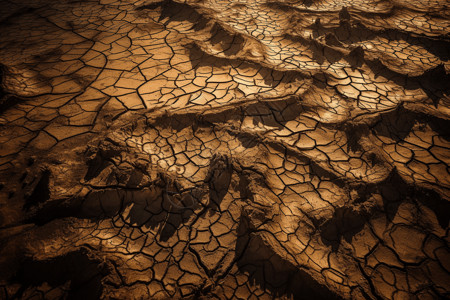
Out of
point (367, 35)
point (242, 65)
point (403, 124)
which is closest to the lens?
point (403, 124)

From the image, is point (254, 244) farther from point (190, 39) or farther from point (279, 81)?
point (190, 39)

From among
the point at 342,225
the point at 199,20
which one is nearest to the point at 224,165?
the point at 342,225

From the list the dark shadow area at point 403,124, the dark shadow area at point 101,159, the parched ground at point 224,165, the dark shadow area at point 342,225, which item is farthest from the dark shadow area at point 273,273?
the dark shadow area at point 403,124

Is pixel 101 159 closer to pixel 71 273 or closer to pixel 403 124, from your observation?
pixel 71 273

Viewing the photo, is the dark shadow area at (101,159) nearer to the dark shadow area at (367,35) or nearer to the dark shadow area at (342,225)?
the dark shadow area at (342,225)

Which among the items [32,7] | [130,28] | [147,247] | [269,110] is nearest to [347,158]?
[269,110]

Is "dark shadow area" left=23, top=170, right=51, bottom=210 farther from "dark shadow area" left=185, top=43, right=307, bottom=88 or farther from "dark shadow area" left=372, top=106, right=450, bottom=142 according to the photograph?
"dark shadow area" left=372, top=106, right=450, bottom=142

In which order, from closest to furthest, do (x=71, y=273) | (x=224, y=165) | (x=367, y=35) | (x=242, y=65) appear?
(x=71, y=273), (x=224, y=165), (x=242, y=65), (x=367, y=35)

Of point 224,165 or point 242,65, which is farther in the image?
point 242,65
